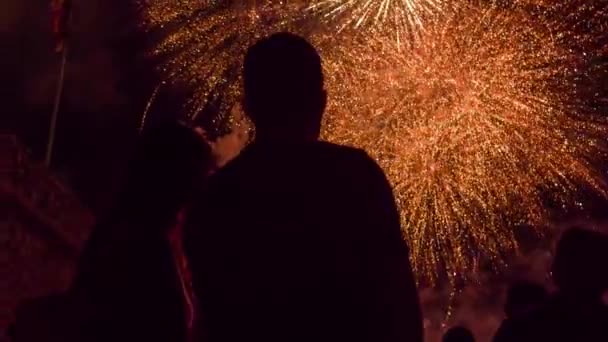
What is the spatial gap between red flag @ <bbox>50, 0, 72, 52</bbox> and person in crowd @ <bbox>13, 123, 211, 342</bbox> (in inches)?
459

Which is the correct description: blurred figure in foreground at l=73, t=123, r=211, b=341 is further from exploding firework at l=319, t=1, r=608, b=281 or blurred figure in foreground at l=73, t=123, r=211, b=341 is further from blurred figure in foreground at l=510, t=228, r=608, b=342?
exploding firework at l=319, t=1, r=608, b=281

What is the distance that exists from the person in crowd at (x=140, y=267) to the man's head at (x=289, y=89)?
1.56 ft

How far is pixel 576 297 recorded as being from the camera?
3447 mm

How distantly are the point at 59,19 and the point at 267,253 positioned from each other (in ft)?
41.1

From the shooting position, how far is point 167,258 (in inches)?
108

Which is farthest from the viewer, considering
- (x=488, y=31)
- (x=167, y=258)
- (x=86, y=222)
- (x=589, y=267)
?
(x=86, y=222)

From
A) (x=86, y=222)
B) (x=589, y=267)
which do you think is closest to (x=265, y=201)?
(x=589, y=267)

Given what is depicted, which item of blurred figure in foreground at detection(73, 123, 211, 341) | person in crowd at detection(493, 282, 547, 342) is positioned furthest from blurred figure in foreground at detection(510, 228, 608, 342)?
blurred figure in foreground at detection(73, 123, 211, 341)

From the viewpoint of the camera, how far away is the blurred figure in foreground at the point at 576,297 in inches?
133

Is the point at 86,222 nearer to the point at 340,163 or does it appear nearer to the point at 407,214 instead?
the point at 407,214

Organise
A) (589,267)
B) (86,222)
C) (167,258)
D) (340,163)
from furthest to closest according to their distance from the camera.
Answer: (86,222)
(589,267)
(167,258)
(340,163)

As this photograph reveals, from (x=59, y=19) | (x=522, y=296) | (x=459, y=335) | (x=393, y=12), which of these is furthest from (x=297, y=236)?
(x=59, y=19)

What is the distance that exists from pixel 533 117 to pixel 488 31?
1.10 meters

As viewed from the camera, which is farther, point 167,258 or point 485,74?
point 485,74
